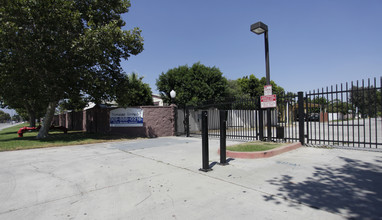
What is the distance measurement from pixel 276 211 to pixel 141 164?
4427mm

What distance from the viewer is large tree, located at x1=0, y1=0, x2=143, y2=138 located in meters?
11.3

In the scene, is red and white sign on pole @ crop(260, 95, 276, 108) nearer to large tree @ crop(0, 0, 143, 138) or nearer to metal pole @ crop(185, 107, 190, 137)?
metal pole @ crop(185, 107, 190, 137)

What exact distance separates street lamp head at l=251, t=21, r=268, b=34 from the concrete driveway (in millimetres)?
5360

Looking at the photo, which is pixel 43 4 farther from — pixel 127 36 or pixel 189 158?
pixel 189 158

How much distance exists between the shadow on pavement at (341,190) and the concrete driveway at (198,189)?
0.01 metres

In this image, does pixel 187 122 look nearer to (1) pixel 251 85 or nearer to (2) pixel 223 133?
(2) pixel 223 133

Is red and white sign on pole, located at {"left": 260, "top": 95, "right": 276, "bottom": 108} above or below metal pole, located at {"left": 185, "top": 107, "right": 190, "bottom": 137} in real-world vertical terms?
above

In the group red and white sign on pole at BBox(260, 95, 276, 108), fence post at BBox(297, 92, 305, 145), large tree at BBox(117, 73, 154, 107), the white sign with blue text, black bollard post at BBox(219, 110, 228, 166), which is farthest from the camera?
large tree at BBox(117, 73, 154, 107)

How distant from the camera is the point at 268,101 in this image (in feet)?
30.0

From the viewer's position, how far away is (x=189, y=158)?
23.9 feet

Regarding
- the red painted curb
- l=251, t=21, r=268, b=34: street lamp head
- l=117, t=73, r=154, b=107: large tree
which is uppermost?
l=251, t=21, r=268, b=34: street lamp head

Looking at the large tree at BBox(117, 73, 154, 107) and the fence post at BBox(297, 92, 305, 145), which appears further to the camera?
the large tree at BBox(117, 73, 154, 107)

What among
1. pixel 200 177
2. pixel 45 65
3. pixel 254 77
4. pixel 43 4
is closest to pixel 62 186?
pixel 200 177

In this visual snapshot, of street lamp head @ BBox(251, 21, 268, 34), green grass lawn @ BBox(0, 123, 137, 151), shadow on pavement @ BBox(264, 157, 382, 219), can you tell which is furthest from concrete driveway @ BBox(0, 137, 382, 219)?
street lamp head @ BBox(251, 21, 268, 34)
